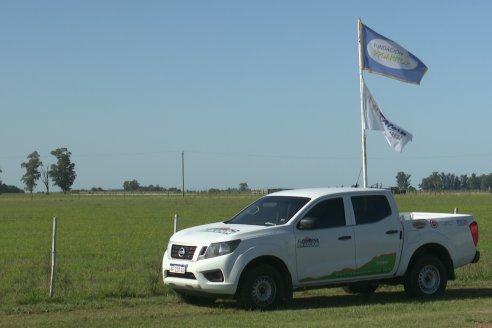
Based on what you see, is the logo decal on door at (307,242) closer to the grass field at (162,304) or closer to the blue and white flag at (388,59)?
the grass field at (162,304)

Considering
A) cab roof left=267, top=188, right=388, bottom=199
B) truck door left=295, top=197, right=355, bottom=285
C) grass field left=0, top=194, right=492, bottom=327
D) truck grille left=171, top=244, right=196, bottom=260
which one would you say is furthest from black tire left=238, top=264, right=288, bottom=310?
cab roof left=267, top=188, right=388, bottom=199

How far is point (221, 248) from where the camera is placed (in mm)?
12602

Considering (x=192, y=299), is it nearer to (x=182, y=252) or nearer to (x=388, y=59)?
(x=182, y=252)

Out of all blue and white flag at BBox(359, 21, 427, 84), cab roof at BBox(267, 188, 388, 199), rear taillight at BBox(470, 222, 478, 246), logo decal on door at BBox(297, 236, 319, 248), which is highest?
blue and white flag at BBox(359, 21, 427, 84)

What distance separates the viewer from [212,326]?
443 inches

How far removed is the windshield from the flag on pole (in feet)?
16.5

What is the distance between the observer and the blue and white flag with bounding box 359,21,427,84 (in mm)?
18672

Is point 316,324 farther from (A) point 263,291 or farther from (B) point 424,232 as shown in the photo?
(B) point 424,232

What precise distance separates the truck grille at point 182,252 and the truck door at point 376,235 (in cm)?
260

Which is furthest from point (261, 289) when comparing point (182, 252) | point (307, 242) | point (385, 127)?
point (385, 127)

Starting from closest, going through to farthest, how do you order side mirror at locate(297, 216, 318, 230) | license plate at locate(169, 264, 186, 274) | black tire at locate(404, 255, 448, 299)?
license plate at locate(169, 264, 186, 274) < side mirror at locate(297, 216, 318, 230) < black tire at locate(404, 255, 448, 299)

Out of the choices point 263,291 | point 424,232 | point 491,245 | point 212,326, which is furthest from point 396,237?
point 491,245

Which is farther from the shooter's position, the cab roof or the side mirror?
the cab roof

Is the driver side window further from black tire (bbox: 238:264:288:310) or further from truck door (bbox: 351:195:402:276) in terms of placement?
black tire (bbox: 238:264:288:310)
